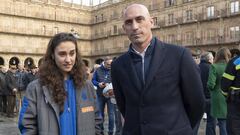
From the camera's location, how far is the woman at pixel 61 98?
2.55 metres

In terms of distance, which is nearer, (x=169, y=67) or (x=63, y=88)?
(x=169, y=67)

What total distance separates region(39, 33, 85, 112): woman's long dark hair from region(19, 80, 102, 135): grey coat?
46 mm

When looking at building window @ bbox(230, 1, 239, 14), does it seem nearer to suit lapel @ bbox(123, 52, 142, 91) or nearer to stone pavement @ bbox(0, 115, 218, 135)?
stone pavement @ bbox(0, 115, 218, 135)

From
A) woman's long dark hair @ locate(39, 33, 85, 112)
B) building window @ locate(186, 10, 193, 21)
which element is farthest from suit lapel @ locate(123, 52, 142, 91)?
building window @ locate(186, 10, 193, 21)

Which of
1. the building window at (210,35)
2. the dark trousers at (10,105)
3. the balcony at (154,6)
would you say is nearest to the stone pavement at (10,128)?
the dark trousers at (10,105)

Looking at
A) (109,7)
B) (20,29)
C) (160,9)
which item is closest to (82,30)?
(109,7)

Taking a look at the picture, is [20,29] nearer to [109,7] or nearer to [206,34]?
[109,7]

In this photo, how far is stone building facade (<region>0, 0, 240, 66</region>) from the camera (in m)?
32.8

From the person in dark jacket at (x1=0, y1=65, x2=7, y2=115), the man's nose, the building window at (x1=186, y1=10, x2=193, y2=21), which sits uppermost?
the building window at (x1=186, y1=10, x2=193, y2=21)

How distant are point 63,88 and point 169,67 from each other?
2.68 feet

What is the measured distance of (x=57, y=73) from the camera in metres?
2.69

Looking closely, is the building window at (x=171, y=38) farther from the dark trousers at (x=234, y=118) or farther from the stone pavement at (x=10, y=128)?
the dark trousers at (x=234, y=118)

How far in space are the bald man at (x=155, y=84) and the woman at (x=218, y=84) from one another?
11.3ft

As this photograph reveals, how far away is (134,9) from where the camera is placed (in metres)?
2.39
